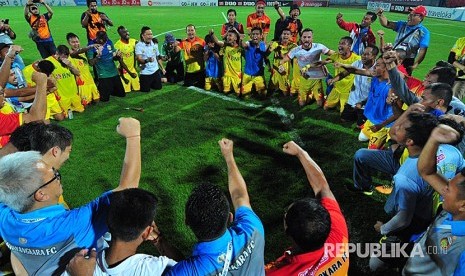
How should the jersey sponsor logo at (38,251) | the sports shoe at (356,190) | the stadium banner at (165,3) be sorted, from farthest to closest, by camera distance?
the stadium banner at (165,3) → the sports shoe at (356,190) → the jersey sponsor logo at (38,251)

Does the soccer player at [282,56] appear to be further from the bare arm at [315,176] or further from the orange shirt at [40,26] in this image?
the orange shirt at [40,26]

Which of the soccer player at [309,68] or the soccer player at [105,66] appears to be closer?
the soccer player at [309,68]

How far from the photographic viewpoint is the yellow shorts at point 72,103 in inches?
311

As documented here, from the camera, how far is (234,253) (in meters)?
2.16

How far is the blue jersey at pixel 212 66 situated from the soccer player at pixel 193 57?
9.5 inches

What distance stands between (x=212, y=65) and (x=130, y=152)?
7.15 m

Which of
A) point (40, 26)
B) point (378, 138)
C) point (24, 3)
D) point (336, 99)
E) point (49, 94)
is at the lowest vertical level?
point (378, 138)

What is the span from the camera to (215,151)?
251 inches

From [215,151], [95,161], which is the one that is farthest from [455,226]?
[95,161]

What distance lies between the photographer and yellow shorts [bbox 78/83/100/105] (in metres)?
8.41

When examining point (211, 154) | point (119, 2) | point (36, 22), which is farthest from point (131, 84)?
point (119, 2)

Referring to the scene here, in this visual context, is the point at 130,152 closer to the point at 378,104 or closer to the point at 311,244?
the point at 311,244

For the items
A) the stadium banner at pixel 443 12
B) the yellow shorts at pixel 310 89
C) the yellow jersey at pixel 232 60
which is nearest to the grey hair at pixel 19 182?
the yellow shorts at pixel 310 89

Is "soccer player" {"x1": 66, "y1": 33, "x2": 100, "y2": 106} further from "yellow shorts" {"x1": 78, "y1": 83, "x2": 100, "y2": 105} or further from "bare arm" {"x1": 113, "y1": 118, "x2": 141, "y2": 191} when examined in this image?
"bare arm" {"x1": 113, "y1": 118, "x2": 141, "y2": 191}
